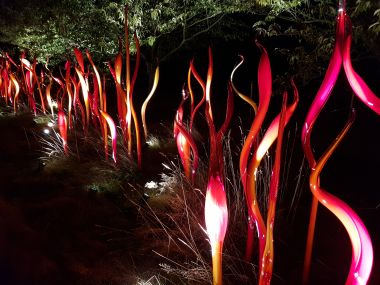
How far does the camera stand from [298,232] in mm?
2561

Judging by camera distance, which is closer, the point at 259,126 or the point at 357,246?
the point at 357,246

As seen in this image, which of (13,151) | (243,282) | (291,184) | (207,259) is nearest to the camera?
(243,282)

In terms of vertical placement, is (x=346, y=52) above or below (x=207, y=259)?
above

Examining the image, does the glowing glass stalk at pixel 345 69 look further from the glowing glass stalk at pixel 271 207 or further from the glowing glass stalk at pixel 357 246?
the glowing glass stalk at pixel 357 246

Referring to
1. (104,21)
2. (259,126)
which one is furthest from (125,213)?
(104,21)

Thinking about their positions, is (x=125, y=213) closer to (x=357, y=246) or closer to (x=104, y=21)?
(x=357, y=246)

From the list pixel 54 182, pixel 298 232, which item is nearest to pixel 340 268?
pixel 298 232

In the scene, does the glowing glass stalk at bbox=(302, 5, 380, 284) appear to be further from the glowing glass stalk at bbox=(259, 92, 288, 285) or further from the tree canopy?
the tree canopy

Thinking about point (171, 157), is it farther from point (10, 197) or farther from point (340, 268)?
point (340, 268)

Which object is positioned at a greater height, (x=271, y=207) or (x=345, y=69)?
(x=345, y=69)

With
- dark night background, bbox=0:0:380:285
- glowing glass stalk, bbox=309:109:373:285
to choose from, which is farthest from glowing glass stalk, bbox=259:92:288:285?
dark night background, bbox=0:0:380:285

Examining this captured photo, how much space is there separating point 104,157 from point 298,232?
2.72 m

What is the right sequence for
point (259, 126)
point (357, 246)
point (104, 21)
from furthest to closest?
point (104, 21) < point (259, 126) < point (357, 246)

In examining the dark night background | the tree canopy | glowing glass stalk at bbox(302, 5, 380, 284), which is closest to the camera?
glowing glass stalk at bbox(302, 5, 380, 284)
